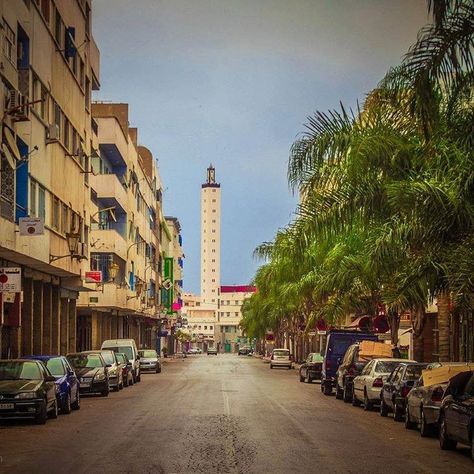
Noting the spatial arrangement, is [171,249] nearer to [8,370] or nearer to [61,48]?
[61,48]

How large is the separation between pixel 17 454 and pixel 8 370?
308 inches

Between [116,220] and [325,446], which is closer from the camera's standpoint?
[325,446]

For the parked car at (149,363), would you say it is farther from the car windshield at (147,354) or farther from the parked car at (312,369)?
the parked car at (312,369)

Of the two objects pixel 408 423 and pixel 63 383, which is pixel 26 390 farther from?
pixel 408 423

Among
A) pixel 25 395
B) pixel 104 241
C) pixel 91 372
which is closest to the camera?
pixel 25 395

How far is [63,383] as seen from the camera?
91.7 feet

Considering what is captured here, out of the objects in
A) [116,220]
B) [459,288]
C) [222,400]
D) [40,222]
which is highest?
[116,220]

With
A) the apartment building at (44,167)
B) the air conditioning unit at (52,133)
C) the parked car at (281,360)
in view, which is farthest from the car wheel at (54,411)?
the parked car at (281,360)

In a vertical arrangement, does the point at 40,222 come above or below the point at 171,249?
below

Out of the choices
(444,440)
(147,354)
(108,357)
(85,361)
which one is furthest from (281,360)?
(444,440)

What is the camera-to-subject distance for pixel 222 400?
33438 mm

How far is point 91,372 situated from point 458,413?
2148 cm

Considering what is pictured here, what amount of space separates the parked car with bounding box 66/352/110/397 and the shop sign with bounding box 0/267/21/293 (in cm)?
849

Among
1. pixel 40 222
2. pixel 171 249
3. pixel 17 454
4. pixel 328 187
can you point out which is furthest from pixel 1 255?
pixel 171 249
